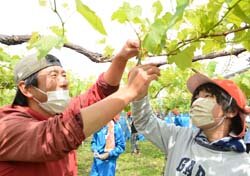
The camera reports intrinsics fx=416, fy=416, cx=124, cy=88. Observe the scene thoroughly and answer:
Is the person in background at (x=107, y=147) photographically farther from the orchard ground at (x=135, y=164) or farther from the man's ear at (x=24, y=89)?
the man's ear at (x=24, y=89)

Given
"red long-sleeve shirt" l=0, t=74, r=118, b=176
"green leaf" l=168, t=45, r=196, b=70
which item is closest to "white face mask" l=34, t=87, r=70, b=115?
"red long-sleeve shirt" l=0, t=74, r=118, b=176

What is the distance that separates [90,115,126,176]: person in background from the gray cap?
387cm

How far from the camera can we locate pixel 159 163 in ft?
35.9

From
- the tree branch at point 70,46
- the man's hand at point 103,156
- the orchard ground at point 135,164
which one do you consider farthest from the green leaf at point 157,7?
the orchard ground at point 135,164

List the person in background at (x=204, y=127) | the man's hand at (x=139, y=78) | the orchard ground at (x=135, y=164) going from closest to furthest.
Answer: the man's hand at (x=139, y=78), the person in background at (x=204, y=127), the orchard ground at (x=135, y=164)

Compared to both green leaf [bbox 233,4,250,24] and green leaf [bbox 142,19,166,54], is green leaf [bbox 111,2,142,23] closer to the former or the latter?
green leaf [bbox 142,19,166,54]

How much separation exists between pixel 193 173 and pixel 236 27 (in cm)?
76

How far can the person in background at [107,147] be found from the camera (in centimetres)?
580

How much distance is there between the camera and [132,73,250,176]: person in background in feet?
6.53

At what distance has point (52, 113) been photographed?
75.2 inches

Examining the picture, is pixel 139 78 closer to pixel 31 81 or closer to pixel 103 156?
pixel 31 81

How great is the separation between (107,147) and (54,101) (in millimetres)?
4073

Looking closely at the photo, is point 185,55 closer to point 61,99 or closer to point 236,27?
point 236,27

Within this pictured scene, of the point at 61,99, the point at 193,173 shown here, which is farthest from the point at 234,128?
the point at 61,99
